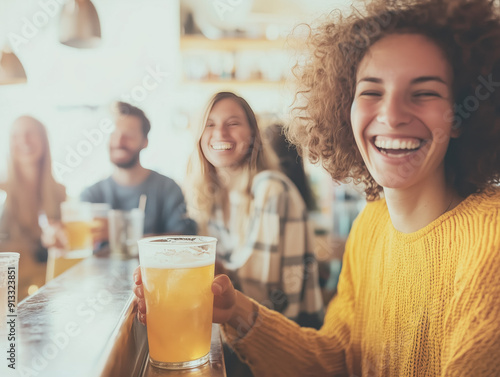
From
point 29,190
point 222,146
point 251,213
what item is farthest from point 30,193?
point 222,146

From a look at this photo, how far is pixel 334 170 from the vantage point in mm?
1014

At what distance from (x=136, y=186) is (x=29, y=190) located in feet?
1.40

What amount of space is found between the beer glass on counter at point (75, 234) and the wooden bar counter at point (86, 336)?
0.37 m

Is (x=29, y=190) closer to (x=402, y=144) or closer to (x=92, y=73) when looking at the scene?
(x=92, y=73)

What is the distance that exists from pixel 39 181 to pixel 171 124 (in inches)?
23.0

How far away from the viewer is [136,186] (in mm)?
1205

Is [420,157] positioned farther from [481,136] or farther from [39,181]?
[39,181]

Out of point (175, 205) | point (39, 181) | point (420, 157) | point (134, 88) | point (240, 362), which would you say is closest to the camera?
point (420, 157)

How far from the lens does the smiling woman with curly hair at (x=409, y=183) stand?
750 mm

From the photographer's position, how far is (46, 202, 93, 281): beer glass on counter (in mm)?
1332

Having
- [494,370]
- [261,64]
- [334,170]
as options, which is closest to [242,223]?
[334,170]

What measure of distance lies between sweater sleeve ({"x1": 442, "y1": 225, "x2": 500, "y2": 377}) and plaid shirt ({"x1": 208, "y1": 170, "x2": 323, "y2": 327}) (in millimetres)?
491

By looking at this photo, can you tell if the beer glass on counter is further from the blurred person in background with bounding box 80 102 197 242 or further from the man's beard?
the man's beard

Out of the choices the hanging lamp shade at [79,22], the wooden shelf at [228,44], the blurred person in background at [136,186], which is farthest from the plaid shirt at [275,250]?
the hanging lamp shade at [79,22]
